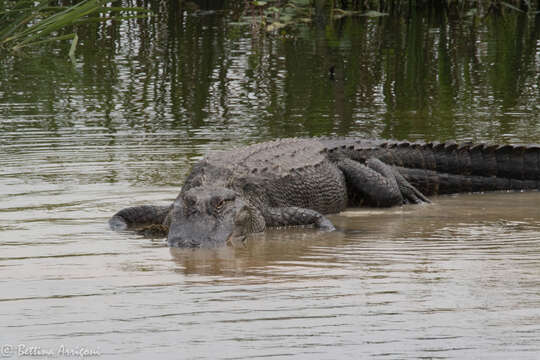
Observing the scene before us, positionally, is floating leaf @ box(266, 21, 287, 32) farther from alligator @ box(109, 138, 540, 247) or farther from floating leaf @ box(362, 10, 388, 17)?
alligator @ box(109, 138, 540, 247)

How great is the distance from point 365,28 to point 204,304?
63.2 feet

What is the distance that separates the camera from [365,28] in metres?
23.2

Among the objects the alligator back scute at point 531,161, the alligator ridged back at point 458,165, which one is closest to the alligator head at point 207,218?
the alligator ridged back at point 458,165

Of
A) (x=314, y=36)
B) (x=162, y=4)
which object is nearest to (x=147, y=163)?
(x=314, y=36)

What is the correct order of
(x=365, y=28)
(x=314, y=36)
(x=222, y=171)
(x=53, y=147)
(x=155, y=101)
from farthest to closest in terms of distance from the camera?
1. (x=365, y=28)
2. (x=314, y=36)
3. (x=155, y=101)
4. (x=53, y=147)
5. (x=222, y=171)

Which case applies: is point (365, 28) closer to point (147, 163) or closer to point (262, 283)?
point (147, 163)

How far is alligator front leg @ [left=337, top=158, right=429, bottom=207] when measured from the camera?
7.79m

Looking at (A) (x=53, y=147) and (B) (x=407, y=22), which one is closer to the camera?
(A) (x=53, y=147)

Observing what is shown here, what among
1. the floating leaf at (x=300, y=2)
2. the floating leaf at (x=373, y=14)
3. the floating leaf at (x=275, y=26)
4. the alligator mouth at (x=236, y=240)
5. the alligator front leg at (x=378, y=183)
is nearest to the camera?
the alligator mouth at (x=236, y=240)

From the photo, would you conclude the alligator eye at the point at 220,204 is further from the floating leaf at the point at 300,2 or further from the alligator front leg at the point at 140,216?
the floating leaf at the point at 300,2

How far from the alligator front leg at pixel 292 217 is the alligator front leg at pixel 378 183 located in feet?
2.91

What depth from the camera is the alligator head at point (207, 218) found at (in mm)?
6160

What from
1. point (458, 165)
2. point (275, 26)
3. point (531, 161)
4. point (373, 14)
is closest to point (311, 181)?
point (458, 165)

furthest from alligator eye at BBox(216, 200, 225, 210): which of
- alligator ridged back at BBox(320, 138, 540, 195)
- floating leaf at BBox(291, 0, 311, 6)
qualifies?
floating leaf at BBox(291, 0, 311, 6)
